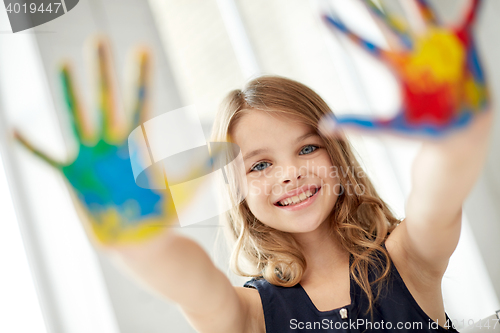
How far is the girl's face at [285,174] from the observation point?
59cm

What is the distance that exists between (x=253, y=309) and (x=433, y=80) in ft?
1.36

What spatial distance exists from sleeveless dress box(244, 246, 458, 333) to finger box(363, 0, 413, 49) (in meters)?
0.37

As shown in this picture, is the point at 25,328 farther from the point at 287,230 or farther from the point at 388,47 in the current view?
the point at 388,47

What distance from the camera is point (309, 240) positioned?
66cm

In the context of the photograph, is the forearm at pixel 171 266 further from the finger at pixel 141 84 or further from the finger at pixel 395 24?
the finger at pixel 395 24

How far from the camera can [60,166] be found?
0.38 m

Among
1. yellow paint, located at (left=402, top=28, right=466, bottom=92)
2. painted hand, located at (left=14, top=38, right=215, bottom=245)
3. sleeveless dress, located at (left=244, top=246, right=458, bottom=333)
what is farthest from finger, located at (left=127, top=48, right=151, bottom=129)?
sleeveless dress, located at (left=244, top=246, right=458, bottom=333)

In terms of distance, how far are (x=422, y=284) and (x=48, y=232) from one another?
580 millimetres

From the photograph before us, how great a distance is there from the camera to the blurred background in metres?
0.61

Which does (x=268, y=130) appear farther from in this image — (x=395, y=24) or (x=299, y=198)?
(x=395, y=24)

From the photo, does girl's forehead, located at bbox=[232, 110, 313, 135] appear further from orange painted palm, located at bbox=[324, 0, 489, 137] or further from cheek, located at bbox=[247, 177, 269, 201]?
orange painted palm, located at bbox=[324, 0, 489, 137]

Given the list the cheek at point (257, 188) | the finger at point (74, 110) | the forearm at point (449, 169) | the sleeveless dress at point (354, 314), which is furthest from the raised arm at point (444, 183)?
the finger at point (74, 110)

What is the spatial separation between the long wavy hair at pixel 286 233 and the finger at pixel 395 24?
289 mm

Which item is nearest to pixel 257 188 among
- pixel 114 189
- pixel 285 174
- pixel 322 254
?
pixel 285 174
